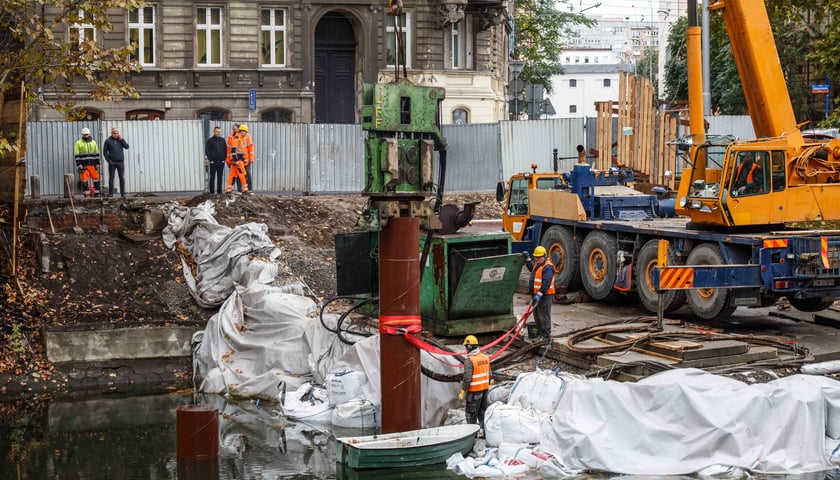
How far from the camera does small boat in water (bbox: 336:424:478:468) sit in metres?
12.3

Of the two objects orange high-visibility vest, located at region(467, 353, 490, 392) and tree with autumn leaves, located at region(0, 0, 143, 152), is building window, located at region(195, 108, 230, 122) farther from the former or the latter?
orange high-visibility vest, located at region(467, 353, 490, 392)

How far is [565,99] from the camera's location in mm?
117438

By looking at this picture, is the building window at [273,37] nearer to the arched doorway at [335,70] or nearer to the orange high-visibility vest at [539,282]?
the arched doorway at [335,70]

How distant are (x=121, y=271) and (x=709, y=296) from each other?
440 inches

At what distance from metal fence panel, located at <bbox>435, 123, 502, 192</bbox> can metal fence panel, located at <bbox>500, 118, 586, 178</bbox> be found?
289 millimetres

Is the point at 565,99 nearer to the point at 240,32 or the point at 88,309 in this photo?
the point at 240,32

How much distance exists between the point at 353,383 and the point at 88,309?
276 inches

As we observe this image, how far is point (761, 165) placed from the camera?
1691cm

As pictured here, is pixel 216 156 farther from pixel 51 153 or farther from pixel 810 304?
pixel 810 304

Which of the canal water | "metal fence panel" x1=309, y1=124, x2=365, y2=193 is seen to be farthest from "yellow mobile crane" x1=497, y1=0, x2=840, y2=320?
"metal fence panel" x1=309, y1=124, x2=365, y2=193

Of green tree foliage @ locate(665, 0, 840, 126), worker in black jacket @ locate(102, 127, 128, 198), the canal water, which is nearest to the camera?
the canal water

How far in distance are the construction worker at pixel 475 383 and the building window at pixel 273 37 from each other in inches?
1067

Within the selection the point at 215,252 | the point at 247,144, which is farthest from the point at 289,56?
the point at 215,252

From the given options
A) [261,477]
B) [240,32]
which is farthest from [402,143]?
[240,32]
